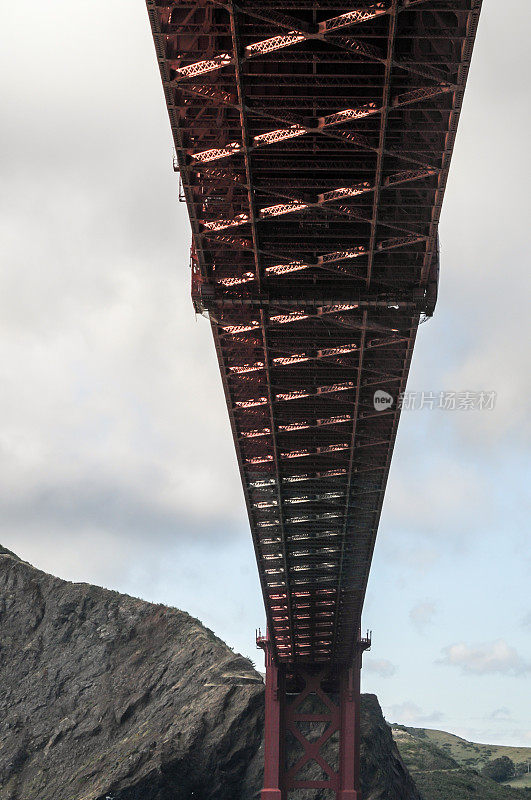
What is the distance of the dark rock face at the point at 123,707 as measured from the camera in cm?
7610

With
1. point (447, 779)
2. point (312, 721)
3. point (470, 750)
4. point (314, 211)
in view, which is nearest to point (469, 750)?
point (470, 750)

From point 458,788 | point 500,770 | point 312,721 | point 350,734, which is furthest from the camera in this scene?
point 500,770

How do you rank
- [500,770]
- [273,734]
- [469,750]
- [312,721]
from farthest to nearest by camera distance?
[469,750] < [500,770] < [312,721] < [273,734]

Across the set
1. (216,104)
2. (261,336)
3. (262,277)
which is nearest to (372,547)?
(261,336)

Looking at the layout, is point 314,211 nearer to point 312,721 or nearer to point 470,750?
point 312,721

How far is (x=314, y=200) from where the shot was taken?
30828mm

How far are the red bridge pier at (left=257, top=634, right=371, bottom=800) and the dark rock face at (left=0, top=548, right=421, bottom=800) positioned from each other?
3.85 metres

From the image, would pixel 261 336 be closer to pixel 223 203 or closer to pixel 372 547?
pixel 223 203

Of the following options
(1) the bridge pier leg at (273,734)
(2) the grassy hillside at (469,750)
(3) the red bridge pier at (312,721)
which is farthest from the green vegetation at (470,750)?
(1) the bridge pier leg at (273,734)

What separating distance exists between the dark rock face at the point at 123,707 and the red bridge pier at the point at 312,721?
385cm

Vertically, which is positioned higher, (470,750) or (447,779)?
(470,750)

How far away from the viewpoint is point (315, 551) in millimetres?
56906

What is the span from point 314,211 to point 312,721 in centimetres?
5143

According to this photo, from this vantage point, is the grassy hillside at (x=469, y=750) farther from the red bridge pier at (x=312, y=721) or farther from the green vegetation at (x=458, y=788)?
the red bridge pier at (x=312, y=721)
